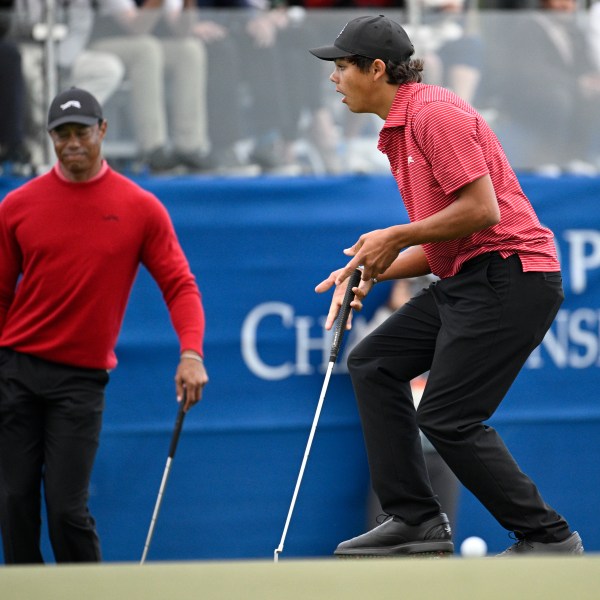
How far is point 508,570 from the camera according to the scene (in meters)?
2.70

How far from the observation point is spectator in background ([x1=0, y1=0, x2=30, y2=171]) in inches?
278

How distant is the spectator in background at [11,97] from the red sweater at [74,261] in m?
1.34

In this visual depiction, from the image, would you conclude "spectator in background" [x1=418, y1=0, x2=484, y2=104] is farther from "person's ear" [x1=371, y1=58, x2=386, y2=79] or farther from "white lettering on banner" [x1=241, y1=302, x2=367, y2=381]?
"person's ear" [x1=371, y1=58, x2=386, y2=79]

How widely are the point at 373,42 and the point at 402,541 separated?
5.76 ft

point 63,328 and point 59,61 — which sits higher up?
point 59,61

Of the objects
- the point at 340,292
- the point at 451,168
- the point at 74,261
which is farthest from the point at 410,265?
the point at 74,261

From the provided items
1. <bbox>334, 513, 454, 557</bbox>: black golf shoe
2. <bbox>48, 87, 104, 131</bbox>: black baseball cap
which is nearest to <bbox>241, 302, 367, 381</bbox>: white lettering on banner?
<bbox>48, 87, 104, 131</bbox>: black baseball cap

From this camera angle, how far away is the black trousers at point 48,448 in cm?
570

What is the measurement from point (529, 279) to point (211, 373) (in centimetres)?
324

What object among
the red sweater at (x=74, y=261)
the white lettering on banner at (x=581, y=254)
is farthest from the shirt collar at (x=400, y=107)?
the white lettering on banner at (x=581, y=254)

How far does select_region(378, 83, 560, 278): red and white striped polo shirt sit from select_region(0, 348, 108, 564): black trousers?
1.83m

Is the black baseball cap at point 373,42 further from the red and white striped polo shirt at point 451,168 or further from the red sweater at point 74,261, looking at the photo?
the red sweater at point 74,261

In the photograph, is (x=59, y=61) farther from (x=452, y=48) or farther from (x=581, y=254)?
(x=581, y=254)

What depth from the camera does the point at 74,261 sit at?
5750mm
